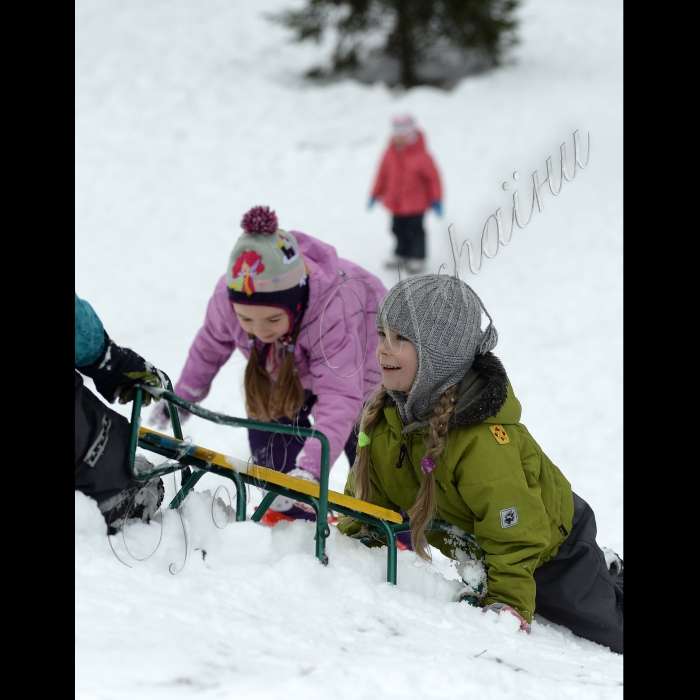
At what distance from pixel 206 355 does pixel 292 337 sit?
1.77ft

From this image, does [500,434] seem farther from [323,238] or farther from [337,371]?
[323,238]

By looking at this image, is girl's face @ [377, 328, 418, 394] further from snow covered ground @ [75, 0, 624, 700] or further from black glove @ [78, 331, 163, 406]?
black glove @ [78, 331, 163, 406]

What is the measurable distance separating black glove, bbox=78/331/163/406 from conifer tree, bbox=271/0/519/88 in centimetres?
1136

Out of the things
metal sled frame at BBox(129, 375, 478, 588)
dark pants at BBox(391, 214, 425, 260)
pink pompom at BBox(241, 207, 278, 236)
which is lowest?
metal sled frame at BBox(129, 375, 478, 588)

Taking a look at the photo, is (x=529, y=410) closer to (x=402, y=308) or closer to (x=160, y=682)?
(x=402, y=308)

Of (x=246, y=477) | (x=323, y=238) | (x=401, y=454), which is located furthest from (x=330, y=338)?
(x=323, y=238)

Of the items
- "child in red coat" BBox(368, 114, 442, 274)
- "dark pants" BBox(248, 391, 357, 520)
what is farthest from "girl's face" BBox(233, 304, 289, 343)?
"child in red coat" BBox(368, 114, 442, 274)

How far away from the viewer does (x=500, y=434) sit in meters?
2.58

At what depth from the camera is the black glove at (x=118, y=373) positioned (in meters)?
2.42

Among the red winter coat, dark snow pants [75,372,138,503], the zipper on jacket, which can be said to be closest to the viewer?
dark snow pants [75,372,138,503]

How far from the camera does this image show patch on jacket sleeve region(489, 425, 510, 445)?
8.44 ft

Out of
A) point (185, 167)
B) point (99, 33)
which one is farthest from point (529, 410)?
point (99, 33)

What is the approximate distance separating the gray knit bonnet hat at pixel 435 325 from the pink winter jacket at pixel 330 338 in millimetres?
707

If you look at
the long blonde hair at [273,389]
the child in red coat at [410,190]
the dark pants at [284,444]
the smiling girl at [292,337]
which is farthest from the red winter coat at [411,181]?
the long blonde hair at [273,389]
